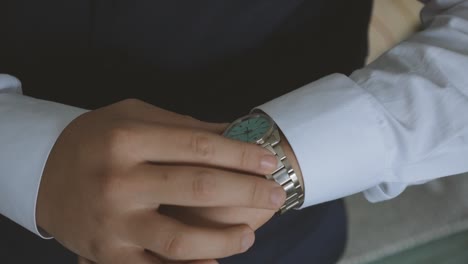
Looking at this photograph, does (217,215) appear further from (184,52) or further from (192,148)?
(184,52)

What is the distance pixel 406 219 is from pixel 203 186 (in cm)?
99

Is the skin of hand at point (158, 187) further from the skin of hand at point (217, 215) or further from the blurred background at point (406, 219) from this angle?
the blurred background at point (406, 219)

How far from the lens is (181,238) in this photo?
17.9 inches

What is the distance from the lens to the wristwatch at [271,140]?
1.65ft

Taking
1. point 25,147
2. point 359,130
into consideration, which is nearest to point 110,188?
point 25,147

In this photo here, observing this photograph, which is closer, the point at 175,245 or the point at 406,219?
the point at 175,245

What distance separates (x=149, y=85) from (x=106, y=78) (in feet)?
0.20

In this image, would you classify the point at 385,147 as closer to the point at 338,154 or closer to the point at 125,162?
the point at 338,154

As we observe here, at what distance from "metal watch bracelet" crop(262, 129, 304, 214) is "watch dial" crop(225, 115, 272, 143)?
0.01 meters

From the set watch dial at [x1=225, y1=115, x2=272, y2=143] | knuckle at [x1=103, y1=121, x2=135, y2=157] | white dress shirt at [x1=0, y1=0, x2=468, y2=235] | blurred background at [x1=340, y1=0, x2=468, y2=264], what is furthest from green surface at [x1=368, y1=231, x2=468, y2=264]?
knuckle at [x1=103, y1=121, x2=135, y2=157]

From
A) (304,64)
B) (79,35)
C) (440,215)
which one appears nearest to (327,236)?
(304,64)

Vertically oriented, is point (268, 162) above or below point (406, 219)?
above

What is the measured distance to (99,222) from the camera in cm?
48

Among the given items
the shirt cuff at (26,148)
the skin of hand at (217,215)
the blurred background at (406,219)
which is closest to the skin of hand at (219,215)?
the skin of hand at (217,215)
